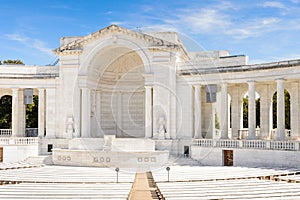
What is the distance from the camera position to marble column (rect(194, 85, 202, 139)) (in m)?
39.8

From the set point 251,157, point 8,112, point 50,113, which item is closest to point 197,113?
point 251,157

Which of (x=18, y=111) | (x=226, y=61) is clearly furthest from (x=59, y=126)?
(x=226, y=61)

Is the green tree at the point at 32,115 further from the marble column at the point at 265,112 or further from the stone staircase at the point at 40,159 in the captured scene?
the marble column at the point at 265,112

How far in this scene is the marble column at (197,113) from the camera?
39.8 metres

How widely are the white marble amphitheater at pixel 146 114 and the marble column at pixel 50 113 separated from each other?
0.11 meters

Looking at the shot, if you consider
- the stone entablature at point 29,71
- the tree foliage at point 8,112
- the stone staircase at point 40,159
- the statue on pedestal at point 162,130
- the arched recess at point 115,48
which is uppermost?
the arched recess at point 115,48

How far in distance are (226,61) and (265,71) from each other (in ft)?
17.4

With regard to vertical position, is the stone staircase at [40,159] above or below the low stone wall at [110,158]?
below

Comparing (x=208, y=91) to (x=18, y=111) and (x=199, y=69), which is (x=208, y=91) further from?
(x=18, y=111)

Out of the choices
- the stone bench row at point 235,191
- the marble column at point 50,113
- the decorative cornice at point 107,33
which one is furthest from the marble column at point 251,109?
the marble column at point 50,113

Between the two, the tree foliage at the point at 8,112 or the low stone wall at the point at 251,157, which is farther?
the tree foliage at the point at 8,112

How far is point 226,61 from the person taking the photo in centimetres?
4031

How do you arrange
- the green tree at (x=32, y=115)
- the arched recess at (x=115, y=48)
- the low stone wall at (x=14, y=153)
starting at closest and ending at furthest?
the low stone wall at (x=14, y=153)
the arched recess at (x=115, y=48)
the green tree at (x=32, y=115)

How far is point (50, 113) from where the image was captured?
43.9 m
